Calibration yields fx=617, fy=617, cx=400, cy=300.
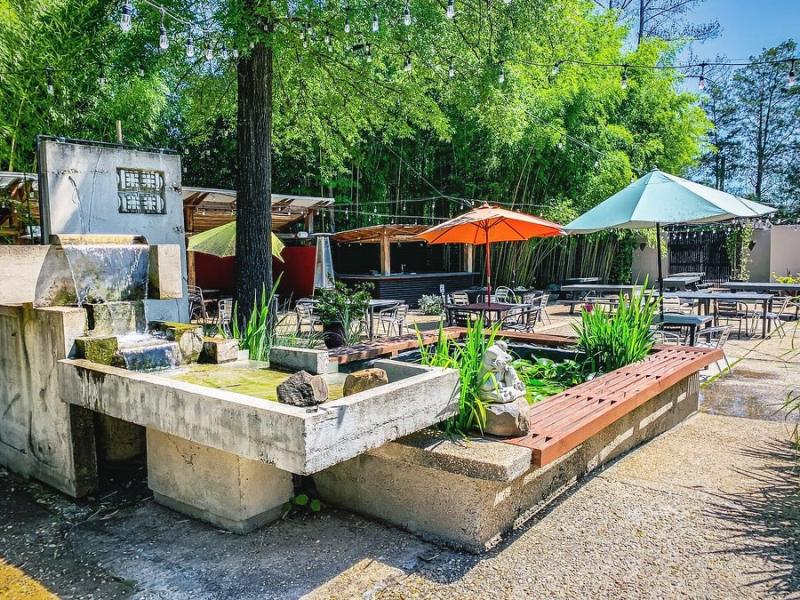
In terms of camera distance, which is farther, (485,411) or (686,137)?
(686,137)

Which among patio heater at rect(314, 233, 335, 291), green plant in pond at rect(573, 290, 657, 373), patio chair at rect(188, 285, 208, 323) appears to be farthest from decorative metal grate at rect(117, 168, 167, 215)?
patio heater at rect(314, 233, 335, 291)

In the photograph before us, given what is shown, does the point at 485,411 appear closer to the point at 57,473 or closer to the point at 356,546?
the point at 356,546

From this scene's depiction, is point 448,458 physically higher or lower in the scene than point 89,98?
lower

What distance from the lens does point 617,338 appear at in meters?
4.65

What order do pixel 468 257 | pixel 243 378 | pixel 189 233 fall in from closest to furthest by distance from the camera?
pixel 243 378
pixel 189 233
pixel 468 257

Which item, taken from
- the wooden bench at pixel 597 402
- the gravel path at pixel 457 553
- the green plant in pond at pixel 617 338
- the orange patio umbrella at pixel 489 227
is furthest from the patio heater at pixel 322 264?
the gravel path at pixel 457 553

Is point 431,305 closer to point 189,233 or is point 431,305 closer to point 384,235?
point 384,235

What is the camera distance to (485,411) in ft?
9.66

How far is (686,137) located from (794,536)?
1558 cm

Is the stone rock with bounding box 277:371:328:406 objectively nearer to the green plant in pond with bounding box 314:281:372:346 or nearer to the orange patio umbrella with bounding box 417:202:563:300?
the green plant in pond with bounding box 314:281:372:346

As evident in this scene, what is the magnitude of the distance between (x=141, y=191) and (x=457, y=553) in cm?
350

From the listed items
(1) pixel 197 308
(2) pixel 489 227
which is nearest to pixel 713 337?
(2) pixel 489 227

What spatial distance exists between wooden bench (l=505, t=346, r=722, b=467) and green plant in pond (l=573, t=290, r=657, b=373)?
5.2 inches

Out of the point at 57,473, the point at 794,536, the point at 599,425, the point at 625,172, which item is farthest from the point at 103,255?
the point at 625,172
